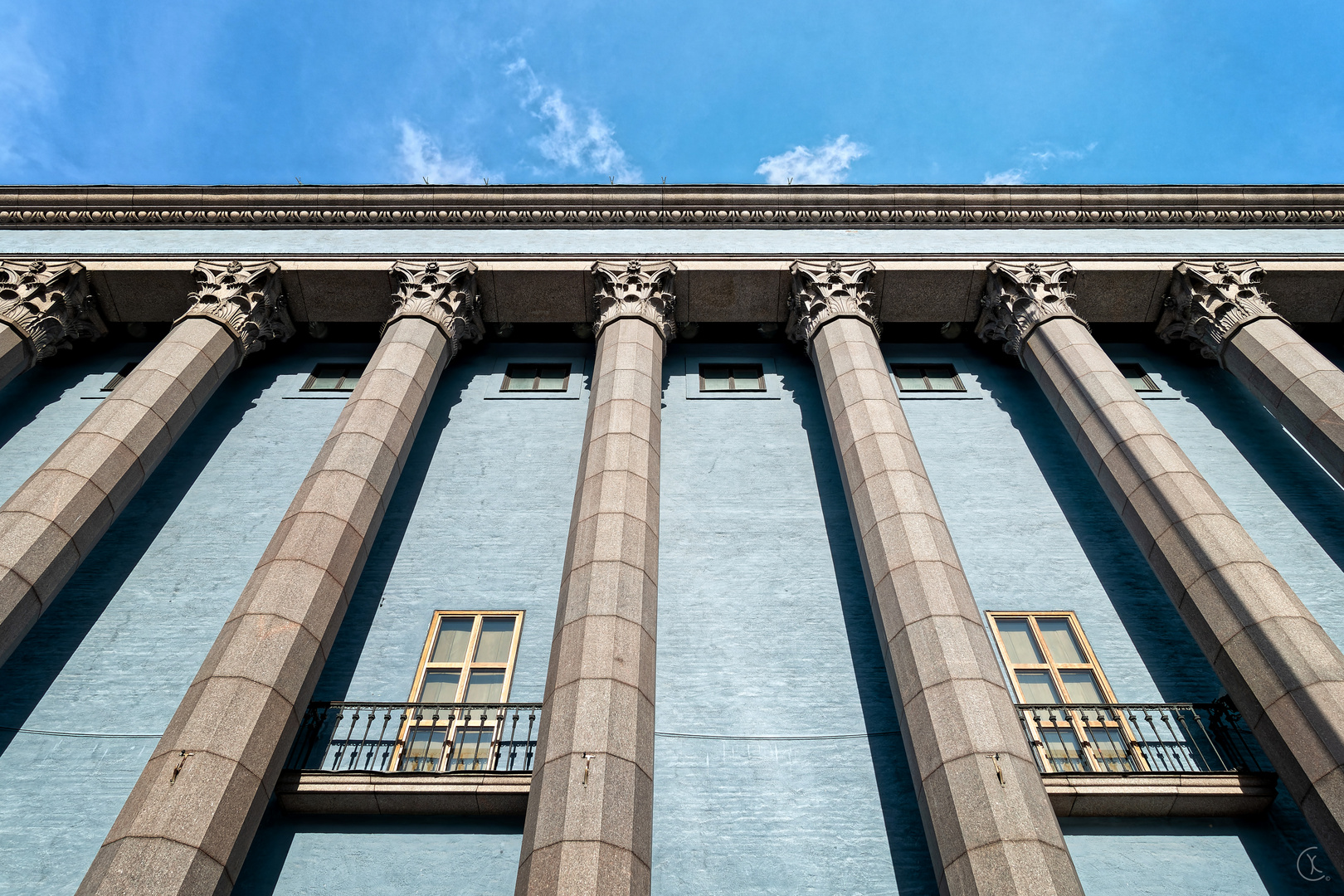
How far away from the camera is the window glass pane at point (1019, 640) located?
14.4 meters

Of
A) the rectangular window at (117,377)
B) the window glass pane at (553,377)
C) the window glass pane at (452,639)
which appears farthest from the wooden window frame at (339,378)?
the window glass pane at (452,639)

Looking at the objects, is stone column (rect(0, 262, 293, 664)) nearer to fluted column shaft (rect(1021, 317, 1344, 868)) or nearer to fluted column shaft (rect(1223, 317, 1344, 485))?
fluted column shaft (rect(1021, 317, 1344, 868))

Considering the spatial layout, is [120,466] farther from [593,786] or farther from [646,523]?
[593,786]

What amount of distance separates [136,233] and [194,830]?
18733 millimetres

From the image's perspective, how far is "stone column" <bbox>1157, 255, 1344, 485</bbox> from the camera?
645 inches

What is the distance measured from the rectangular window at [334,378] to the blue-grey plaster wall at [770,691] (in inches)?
322

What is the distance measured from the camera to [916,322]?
22281 mm

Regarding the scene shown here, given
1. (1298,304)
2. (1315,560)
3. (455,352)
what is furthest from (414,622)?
(1298,304)

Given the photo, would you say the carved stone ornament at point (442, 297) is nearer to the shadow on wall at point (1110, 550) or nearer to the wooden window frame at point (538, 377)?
the wooden window frame at point (538, 377)

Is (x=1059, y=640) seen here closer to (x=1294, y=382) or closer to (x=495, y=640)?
(x=1294, y=382)

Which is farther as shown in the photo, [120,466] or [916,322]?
[916,322]

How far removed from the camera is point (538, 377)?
21.5m

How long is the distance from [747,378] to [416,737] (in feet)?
39.3

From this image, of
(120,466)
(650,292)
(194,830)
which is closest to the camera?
(194,830)
